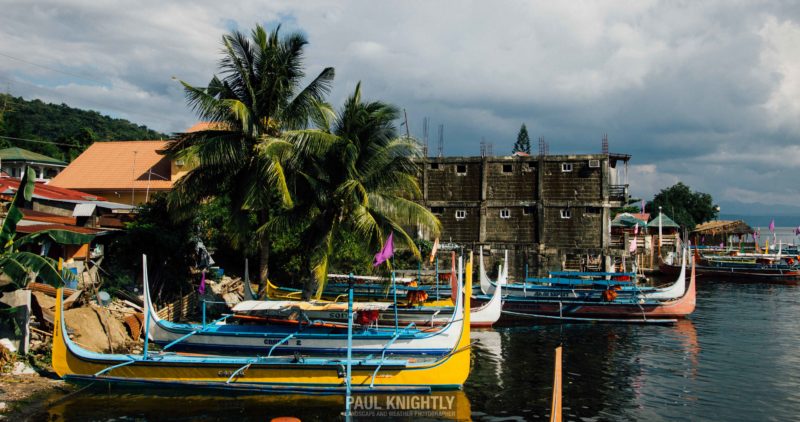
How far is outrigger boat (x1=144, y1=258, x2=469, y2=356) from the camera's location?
1764 cm

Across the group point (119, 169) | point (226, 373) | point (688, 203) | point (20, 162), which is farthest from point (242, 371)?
point (688, 203)

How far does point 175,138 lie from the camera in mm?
22703

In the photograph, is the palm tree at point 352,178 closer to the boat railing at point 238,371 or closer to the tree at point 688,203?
the boat railing at point 238,371

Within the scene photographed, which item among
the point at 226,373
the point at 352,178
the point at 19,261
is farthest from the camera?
the point at 352,178

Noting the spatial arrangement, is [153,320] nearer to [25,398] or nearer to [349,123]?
[25,398]

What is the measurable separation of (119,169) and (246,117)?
23520mm

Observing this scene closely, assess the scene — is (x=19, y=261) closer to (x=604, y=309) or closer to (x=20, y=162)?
(x=604, y=309)

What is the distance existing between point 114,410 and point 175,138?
1100 centimetres

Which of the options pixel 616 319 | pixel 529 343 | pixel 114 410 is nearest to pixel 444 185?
pixel 616 319

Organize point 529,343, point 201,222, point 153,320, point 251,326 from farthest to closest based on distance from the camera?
point 201,222
point 529,343
point 251,326
point 153,320

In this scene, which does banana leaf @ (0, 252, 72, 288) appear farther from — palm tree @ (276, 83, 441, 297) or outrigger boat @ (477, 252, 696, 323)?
outrigger boat @ (477, 252, 696, 323)

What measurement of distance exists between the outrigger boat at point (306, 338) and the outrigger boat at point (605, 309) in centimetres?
1356

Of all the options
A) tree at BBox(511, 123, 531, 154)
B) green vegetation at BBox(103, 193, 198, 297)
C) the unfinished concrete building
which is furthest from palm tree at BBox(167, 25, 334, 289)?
tree at BBox(511, 123, 531, 154)

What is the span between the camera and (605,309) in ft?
100
